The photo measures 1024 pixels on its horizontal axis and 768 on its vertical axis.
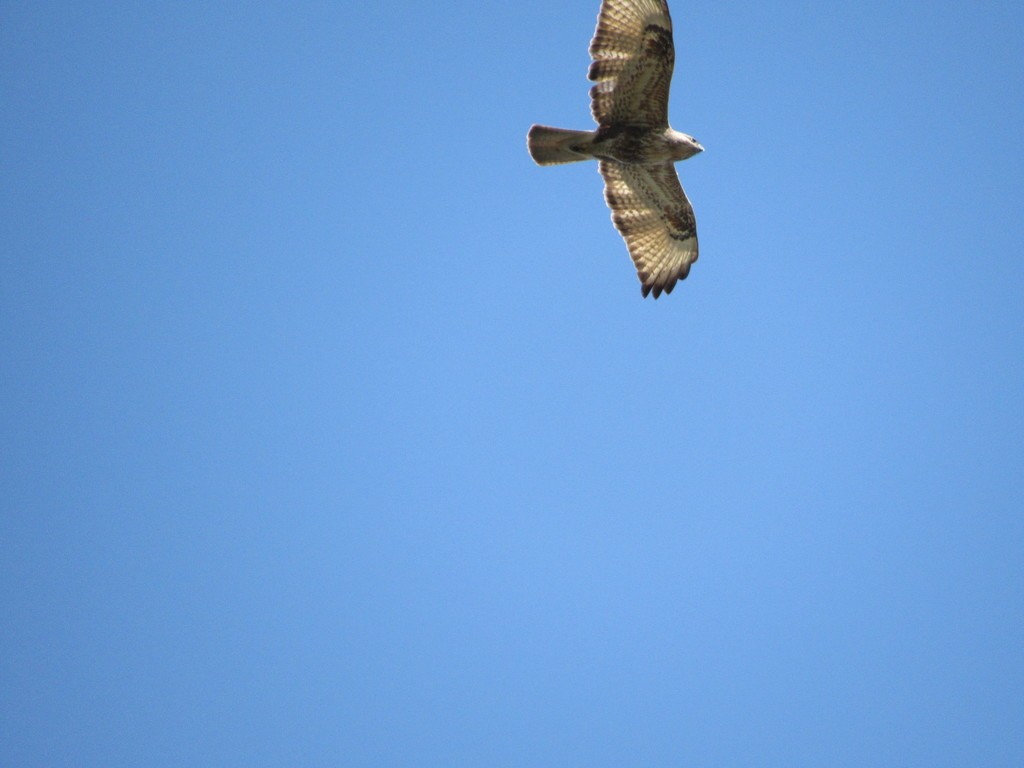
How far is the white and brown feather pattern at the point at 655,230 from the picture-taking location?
10688mm

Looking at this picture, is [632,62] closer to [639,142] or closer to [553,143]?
[639,142]

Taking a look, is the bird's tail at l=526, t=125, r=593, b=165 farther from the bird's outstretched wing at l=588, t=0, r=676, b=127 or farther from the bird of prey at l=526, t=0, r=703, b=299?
the bird's outstretched wing at l=588, t=0, r=676, b=127

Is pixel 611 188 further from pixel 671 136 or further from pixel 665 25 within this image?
pixel 665 25

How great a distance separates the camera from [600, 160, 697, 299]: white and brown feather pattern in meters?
10.7

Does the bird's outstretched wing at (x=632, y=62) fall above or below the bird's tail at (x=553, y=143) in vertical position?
Result: above

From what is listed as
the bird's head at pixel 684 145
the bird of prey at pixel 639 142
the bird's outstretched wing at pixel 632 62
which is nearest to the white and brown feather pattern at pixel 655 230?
the bird of prey at pixel 639 142

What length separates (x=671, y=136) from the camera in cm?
1001

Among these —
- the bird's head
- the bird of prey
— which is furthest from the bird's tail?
the bird's head

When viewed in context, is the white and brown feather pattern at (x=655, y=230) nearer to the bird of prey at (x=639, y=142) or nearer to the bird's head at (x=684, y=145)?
the bird of prey at (x=639, y=142)

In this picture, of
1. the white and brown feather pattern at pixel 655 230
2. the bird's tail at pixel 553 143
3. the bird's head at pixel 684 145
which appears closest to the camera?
the bird's tail at pixel 553 143

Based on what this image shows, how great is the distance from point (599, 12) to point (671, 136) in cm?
123

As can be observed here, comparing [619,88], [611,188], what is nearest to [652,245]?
[611,188]

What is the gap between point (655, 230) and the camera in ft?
35.6

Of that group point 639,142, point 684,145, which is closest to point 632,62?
point 639,142
